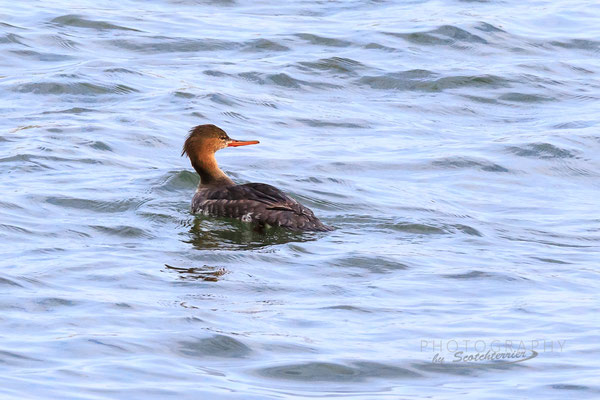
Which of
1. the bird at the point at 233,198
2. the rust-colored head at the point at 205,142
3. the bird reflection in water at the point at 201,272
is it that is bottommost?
the bird reflection in water at the point at 201,272

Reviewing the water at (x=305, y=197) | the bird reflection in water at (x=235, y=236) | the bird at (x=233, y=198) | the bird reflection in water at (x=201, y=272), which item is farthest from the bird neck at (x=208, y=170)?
the bird reflection in water at (x=201, y=272)

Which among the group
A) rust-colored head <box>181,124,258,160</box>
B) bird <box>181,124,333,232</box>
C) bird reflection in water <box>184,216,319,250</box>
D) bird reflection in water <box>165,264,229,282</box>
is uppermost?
rust-colored head <box>181,124,258,160</box>

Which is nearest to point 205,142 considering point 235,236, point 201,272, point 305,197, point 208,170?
point 208,170

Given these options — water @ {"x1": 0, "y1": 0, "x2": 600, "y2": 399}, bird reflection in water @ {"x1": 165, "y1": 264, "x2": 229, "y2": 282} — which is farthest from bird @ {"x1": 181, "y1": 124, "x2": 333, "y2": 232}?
bird reflection in water @ {"x1": 165, "y1": 264, "x2": 229, "y2": 282}

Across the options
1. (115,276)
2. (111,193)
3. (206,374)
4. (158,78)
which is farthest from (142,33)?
(206,374)

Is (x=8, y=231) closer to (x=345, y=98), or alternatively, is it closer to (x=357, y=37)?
(x=345, y=98)

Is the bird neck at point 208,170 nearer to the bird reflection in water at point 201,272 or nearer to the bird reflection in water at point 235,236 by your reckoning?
the bird reflection in water at point 235,236

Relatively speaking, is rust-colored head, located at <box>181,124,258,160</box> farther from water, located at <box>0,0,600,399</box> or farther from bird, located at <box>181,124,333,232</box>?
water, located at <box>0,0,600,399</box>

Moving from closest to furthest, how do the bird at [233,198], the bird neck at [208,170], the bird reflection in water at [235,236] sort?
the bird reflection in water at [235,236], the bird at [233,198], the bird neck at [208,170]

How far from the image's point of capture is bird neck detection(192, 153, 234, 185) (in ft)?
35.9

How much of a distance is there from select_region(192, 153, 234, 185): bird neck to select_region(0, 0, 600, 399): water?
272mm

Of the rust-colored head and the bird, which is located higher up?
the rust-colored head

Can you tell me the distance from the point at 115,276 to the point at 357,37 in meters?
9.21

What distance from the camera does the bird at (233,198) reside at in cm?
979
